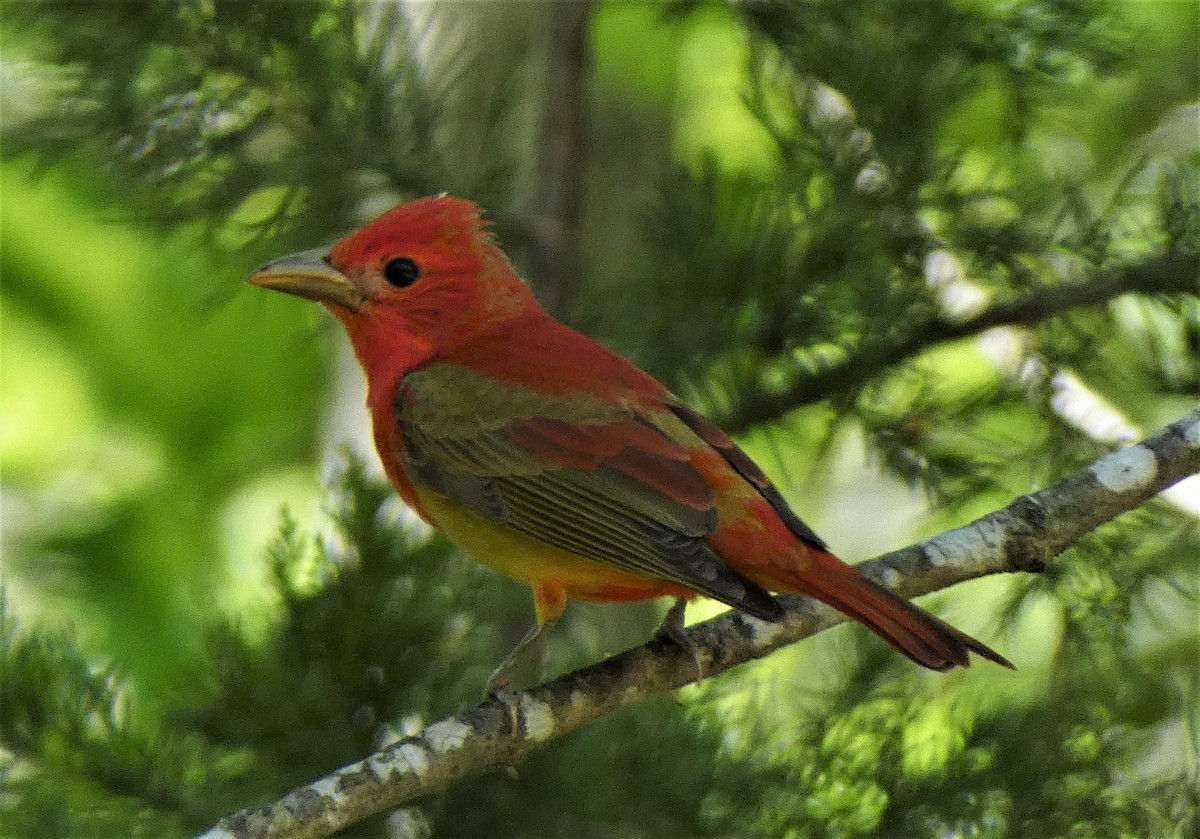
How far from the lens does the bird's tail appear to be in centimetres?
249

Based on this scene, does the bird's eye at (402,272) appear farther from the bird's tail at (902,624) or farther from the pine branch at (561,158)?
the bird's tail at (902,624)

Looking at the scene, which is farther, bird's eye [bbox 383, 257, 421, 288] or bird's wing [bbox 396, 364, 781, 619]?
bird's eye [bbox 383, 257, 421, 288]

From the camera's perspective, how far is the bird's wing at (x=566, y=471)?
9.12 feet

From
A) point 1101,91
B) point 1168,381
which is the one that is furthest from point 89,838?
point 1101,91

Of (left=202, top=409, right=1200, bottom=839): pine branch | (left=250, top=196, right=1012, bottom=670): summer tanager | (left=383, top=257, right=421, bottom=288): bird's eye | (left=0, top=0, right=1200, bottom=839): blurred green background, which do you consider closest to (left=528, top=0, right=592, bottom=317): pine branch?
(left=0, top=0, right=1200, bottom=839): blurred green background

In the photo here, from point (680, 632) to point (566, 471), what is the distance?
403mm

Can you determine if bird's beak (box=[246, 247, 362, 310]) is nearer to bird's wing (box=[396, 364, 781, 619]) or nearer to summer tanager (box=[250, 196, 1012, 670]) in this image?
summer tanager (box=[250, 196, 1012, 670])

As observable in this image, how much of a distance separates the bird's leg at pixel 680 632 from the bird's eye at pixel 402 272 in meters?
0.93

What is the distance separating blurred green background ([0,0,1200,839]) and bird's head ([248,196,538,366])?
302mm

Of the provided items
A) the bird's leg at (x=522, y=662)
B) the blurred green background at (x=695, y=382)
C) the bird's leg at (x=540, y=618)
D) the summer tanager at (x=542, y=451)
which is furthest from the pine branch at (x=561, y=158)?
the bird's leg at (x=540, y=618)

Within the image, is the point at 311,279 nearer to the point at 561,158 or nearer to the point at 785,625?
the point at 561,158

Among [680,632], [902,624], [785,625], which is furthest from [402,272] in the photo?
[902,624]

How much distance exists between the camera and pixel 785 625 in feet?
9.12

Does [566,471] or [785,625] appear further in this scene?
[566,471]
